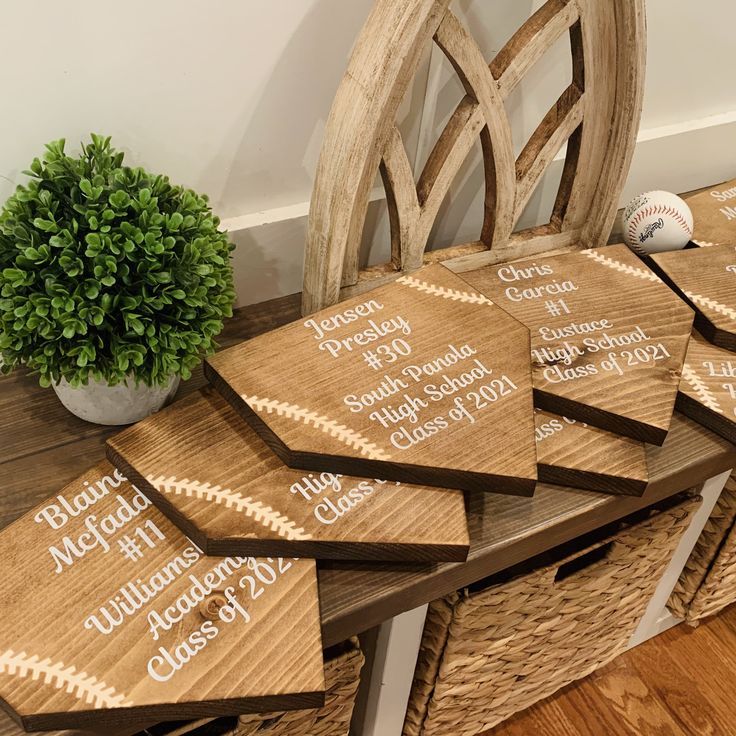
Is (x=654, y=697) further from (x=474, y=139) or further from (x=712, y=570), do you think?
(x=474, y=139)

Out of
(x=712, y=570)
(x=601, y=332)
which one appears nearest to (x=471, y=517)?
(x=601, y=332)

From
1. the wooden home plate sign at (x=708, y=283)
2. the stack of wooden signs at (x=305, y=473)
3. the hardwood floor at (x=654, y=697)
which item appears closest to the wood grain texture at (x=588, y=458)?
the stack of wooden signs at (x=305, y=473)

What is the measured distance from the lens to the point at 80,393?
820mm

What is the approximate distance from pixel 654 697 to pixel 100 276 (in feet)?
3.90

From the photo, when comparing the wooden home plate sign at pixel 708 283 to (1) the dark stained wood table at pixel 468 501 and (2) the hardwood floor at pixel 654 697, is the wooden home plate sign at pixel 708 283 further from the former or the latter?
(2) the hardwood floor at pixel 654 697

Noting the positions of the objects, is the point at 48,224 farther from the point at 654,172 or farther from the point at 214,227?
the point at 654,172

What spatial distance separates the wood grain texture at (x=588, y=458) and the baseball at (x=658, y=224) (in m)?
0.41

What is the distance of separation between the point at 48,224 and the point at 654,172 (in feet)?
3.49

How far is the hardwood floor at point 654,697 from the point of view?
1.31 meters

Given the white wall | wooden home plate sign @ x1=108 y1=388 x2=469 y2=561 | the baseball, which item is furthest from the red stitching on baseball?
wooden home plate sign @ x1=108 y1=388 x2=469 y2=561

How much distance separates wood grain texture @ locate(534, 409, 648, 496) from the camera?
0.84 m

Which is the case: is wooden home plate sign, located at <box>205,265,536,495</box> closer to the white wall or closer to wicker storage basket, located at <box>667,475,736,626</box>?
the white wall

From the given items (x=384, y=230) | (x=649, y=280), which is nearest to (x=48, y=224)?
(x=384, y=230)

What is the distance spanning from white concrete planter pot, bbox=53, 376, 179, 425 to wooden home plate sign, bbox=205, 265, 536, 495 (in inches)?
3.0
